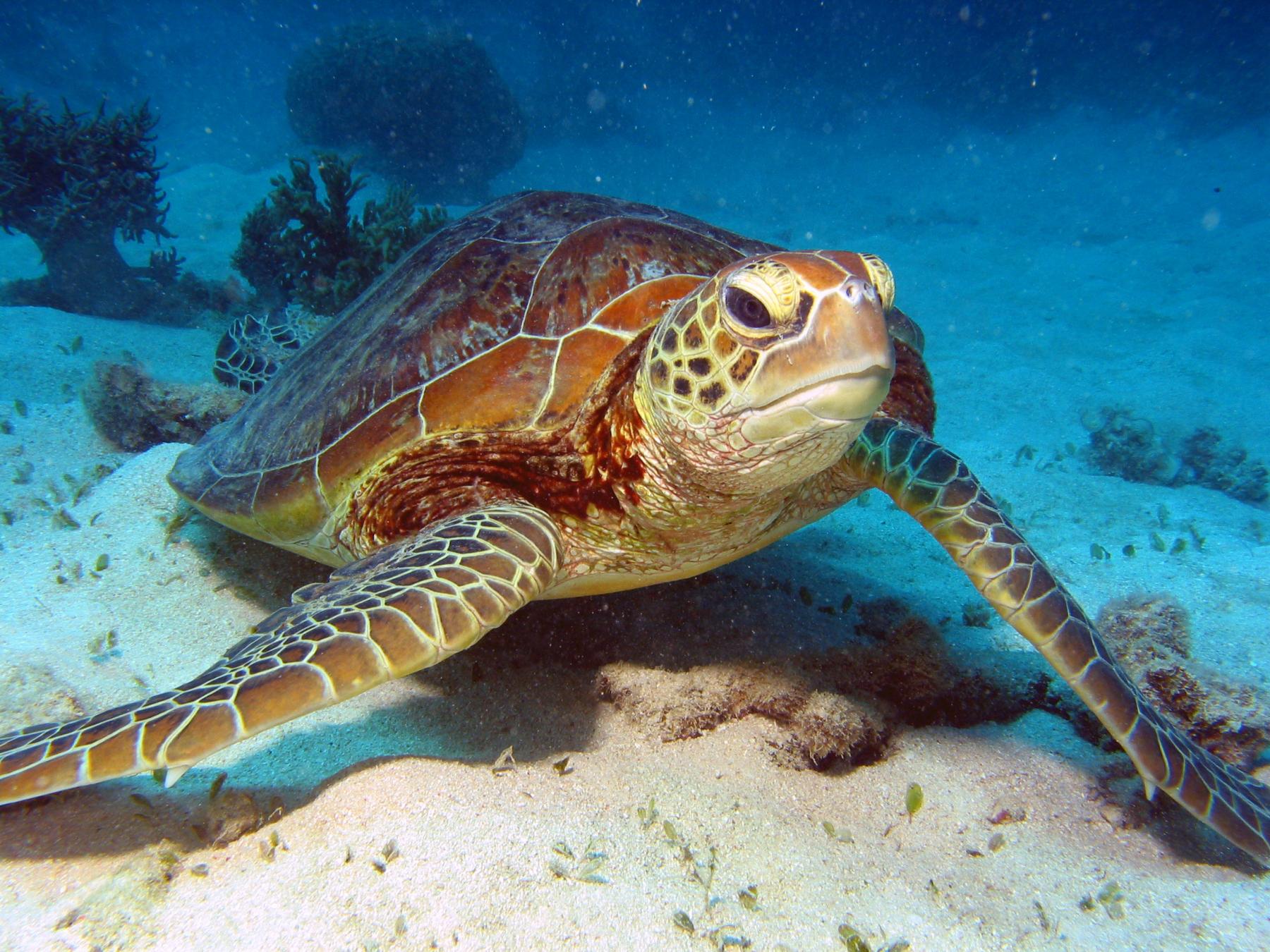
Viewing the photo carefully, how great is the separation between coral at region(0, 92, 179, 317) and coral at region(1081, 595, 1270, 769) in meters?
10.6

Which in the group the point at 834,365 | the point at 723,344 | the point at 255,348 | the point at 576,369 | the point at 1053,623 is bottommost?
the point at 1053,623

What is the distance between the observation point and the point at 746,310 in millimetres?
1727

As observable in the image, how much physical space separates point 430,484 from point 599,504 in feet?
2.66

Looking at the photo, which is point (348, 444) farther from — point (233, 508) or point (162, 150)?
point (162, 150)

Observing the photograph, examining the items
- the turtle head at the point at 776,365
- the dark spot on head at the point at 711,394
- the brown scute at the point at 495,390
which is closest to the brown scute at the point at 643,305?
the brown scute at the point at 495,390

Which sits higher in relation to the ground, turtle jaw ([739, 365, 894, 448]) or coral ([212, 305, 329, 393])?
coral ([212, 305, 329, 393])

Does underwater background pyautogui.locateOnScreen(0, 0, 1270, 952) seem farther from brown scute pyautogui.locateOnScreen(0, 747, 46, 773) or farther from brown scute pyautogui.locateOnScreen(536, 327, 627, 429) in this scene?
brown scute pyautogui.locateOnScreen(536, 327, 627, 429)

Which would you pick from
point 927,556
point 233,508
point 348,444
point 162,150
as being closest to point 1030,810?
point 927,556

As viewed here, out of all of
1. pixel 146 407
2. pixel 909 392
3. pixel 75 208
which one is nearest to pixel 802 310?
pixel 909 392

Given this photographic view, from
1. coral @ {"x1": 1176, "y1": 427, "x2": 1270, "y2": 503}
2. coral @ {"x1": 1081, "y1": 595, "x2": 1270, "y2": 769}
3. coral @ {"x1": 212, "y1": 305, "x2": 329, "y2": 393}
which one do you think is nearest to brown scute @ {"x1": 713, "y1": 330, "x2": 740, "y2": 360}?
coral @ {"x1": 1081, "y1": 595, "x2": 1270, "y2": 769}

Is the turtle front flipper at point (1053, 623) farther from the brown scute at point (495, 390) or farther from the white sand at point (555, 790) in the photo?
the brown scute at point (495, 390)

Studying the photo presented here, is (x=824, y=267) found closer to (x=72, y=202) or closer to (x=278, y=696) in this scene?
(x=278, y=696)

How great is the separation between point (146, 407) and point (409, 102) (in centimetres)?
1810

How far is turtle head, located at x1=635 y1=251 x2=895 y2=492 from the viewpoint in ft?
5.27
